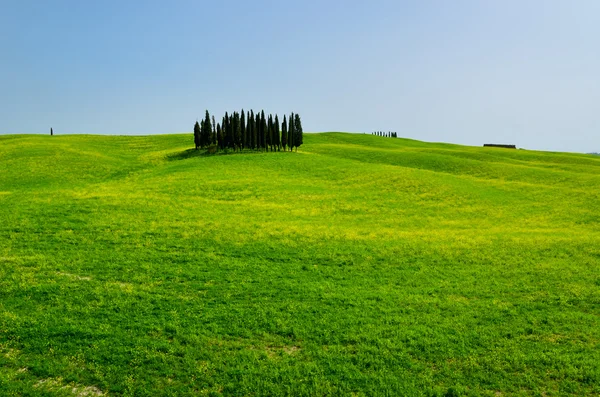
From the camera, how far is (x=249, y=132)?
83.2 metres

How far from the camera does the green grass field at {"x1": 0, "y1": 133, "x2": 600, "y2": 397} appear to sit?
11.5m

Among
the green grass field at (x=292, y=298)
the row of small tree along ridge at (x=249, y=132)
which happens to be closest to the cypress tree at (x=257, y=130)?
the row of small tree along ridge at (x=249, y=132)

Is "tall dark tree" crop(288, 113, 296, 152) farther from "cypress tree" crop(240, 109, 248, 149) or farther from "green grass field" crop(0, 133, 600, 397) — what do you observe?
"green grass field" crop(0, 133, 600, 397)

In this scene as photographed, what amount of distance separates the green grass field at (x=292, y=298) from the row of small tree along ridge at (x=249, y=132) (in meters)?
44.8

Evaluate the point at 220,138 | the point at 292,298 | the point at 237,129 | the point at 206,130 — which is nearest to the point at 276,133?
the point at 237,129

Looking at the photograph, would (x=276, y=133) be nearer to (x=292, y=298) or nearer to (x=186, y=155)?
(x=186, y=155)

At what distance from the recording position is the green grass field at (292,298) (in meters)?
11.5

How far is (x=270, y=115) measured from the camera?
8269cm

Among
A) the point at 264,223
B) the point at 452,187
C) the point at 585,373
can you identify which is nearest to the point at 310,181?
the point at 452,187

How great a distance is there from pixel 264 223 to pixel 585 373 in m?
22.3

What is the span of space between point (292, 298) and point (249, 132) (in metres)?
70.1

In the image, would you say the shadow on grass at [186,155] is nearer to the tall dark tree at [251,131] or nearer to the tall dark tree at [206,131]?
the tall dark tree at [206,131]

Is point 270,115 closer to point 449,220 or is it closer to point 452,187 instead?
point 452,187

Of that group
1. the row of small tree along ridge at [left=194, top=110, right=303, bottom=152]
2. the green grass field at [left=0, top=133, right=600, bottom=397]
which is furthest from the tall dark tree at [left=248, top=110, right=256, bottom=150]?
the green grass field at [left=0, top=133, right=600, bottom=397]
